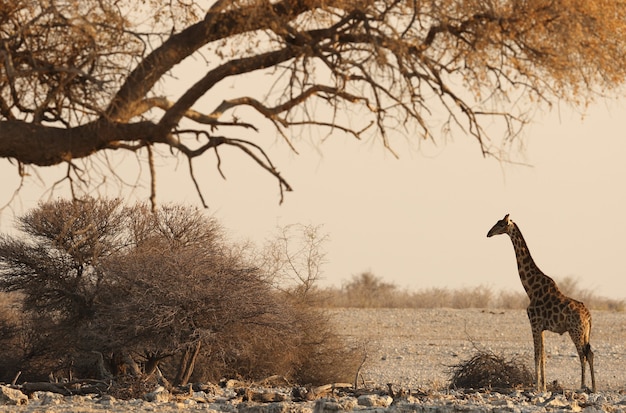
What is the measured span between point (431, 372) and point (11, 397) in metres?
10.2

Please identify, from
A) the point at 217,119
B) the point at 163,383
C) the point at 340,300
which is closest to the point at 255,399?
the point at 163,383

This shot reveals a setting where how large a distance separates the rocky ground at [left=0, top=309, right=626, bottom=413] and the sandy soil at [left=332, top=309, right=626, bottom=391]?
0.02 meters

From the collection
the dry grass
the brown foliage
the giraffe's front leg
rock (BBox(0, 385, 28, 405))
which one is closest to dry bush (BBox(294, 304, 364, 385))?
the brown foliage

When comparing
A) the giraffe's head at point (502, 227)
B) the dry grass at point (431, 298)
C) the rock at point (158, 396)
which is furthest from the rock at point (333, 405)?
the dry grass at point (431, 298)

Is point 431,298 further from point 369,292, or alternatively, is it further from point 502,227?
point 502,227

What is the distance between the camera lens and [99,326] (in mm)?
18078

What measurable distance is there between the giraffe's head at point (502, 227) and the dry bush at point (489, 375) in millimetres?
1816

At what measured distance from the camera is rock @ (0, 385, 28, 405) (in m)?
13.7

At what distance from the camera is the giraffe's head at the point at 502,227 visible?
1709 centimetres

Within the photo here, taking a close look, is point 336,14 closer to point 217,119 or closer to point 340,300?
point 217,119

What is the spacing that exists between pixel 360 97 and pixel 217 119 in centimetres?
140

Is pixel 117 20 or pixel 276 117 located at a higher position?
pixel 117 20

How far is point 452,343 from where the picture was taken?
2870 cm

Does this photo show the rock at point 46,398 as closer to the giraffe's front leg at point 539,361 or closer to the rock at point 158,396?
the rock at point 158,396
